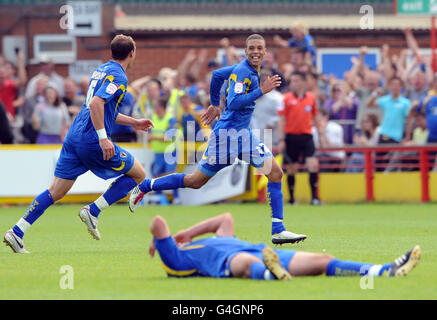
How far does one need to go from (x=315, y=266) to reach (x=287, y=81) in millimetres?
13437

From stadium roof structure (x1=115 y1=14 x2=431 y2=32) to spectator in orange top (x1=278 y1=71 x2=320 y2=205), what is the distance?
9.10m

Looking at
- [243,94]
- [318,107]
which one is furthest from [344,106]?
[243,94]

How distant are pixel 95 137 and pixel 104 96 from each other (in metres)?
0.52

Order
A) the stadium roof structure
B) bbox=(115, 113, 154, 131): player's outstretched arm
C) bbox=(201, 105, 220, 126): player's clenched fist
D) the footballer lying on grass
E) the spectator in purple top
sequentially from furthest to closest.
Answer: the stadium roof structure, the spectator in purple top, bbox=(201, 105, 220, 126): player's clenched fist, bbox=(115, 113, 154, 131): player's outstretched arm, the footballer lying on grass

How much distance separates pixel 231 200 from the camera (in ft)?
70.9

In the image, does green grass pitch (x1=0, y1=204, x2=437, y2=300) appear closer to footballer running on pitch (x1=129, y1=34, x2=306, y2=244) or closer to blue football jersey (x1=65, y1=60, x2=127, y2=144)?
footballer running on pitch (x1=129, y1=34, x2=306, y2=244)

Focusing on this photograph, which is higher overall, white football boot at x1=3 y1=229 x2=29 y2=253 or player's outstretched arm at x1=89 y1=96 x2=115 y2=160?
player's outstretched arm at x1=89 y1=96 x2=115 y2=160

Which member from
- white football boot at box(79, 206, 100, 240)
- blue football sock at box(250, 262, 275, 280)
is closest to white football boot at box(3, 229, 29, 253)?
white football boot at box(79, 206, 100, 240)

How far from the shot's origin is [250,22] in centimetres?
3020

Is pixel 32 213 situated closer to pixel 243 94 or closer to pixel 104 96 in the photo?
pixel 104 96

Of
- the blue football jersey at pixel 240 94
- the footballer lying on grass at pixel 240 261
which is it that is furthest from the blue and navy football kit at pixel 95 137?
the footballer lying on grass at pixel 240 261

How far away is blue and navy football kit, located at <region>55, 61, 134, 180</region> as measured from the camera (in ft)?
37.2

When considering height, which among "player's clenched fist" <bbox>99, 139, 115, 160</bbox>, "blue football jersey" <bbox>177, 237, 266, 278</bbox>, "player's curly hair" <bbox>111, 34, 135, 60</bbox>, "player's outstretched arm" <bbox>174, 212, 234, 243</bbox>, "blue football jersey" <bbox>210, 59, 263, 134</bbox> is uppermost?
"player's curly hair" <bbox>111, 34, 135, 60</bbox>

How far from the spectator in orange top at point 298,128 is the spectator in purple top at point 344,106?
6.06 ft
